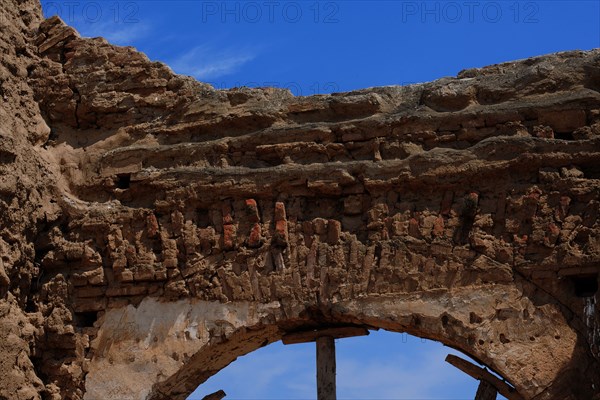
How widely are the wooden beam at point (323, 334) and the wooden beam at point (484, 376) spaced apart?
61 cm

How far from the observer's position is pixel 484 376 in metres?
7.20

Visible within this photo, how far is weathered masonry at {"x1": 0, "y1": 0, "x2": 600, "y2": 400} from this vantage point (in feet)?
23.1

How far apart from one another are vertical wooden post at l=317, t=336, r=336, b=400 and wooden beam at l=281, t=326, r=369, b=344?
4cm

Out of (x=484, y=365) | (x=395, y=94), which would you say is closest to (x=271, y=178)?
(x=395, y=94)

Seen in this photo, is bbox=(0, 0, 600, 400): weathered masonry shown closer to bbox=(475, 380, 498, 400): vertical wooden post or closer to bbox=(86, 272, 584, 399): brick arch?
bbox=(86, 272, 584, 399): brick arch

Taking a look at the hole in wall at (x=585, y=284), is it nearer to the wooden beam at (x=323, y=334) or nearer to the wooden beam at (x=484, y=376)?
the wooden beam at (x=484, y=376)

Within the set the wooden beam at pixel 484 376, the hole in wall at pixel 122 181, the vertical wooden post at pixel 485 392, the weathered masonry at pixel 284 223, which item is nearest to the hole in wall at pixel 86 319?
the weathered masonry at pixel 284 223

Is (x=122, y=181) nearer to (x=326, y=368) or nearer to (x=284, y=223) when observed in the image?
(x=284, y=223)

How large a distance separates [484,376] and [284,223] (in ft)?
5.17

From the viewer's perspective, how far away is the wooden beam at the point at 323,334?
758cm

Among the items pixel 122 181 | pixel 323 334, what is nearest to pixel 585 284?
pixel 323 334

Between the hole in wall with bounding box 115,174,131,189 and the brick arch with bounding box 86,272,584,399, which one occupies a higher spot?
the hole in wall with bounding box 115,174,131,189

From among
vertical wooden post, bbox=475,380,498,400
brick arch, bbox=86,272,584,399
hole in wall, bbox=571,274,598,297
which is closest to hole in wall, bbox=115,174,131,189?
brick arch, bbox=86,272,584,399

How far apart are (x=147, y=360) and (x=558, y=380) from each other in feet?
8.42
